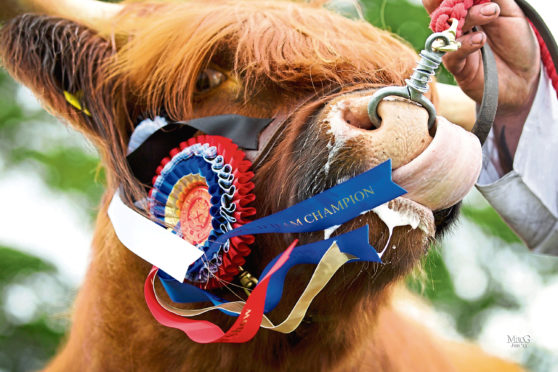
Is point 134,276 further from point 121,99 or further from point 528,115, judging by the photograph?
point 528,115

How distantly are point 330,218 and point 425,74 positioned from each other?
421mm

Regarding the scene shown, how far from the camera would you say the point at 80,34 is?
2061 millimetres

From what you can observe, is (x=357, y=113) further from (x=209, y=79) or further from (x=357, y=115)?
(x=209, y=79)

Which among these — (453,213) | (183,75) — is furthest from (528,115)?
(183,75)

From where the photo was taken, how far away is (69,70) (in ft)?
6.76

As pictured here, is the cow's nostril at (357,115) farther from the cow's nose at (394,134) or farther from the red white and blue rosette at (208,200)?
the red white and blue rosette at (208,200)

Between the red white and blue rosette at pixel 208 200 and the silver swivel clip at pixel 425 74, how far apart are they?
47 cm

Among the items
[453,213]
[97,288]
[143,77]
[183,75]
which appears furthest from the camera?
[97,288]

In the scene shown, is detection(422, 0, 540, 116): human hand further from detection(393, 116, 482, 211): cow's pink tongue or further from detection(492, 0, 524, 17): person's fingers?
detection(393, 116, 482, 211): cow's pink tongue

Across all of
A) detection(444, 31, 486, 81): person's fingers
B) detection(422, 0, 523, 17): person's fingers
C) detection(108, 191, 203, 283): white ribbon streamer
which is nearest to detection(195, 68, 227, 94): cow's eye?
detection(108, 191, 203, 283): white ribbon streamer

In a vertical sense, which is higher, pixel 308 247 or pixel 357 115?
pixel 357 115

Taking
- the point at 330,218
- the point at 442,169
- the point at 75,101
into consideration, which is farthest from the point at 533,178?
the point at 75,101

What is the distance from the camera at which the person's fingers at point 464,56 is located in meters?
1.61

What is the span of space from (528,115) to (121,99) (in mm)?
1510
